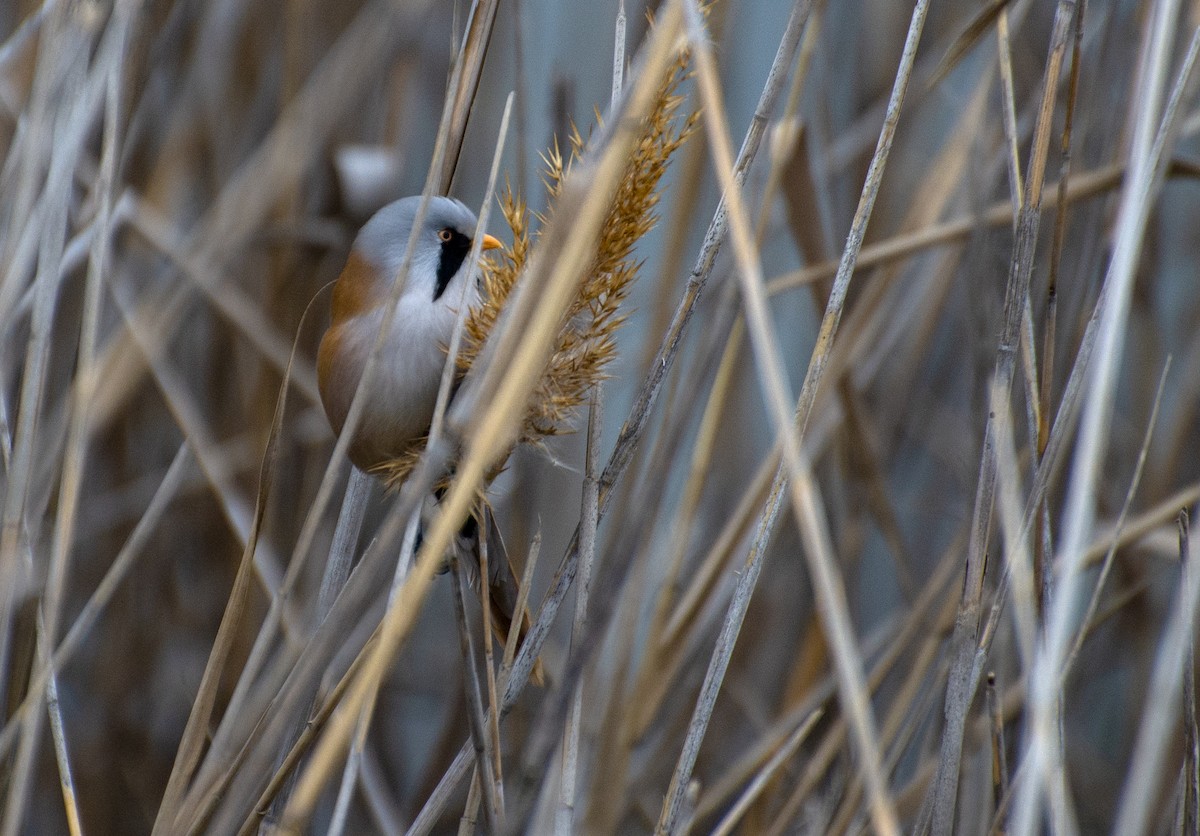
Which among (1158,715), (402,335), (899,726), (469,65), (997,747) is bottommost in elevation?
(899,726)

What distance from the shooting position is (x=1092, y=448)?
60cm

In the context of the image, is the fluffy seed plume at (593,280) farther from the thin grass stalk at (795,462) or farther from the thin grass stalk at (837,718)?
the thin grass stalk at (837,718)

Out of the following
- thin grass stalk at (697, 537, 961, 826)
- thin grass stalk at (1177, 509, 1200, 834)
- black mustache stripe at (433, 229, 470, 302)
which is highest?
black mustache stripe at (433, 229, 470, 302)

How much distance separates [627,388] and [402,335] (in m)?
0.85

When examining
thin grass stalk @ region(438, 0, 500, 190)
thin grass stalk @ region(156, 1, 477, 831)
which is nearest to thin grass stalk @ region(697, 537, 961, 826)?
thin grass stalk @ region(156, 1, 477, 831)

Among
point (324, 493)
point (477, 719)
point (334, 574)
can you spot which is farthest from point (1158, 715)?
point (334, 574)

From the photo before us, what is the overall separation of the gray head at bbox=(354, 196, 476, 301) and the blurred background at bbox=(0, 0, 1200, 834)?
0.11 m

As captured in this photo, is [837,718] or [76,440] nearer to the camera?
[76,440]

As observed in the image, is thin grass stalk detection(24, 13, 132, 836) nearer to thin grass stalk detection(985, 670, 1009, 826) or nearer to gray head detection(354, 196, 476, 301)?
gray head detection(354, 196, 476, 301)

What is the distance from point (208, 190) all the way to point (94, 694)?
0.76m

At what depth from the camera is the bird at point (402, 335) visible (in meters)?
Result: 0.98

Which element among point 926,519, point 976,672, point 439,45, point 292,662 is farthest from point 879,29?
point 292,662

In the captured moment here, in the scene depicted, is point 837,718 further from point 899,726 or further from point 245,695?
point 245,695

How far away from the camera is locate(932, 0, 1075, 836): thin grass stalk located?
757mm
